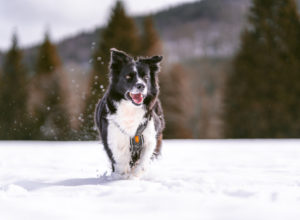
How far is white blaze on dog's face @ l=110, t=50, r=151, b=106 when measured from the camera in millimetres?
4173

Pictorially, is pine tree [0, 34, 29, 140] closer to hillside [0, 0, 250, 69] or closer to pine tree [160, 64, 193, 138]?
pine tree [160, 64, 193, 138]

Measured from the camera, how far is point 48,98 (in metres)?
22.5

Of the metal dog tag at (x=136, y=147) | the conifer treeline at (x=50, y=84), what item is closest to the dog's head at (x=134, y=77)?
the metal dog tag at (x=136, y=147)

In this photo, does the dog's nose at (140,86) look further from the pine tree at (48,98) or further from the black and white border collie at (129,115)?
the pine tree at (48,98)

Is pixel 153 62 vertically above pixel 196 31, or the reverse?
pixel 196 31

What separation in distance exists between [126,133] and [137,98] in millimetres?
497

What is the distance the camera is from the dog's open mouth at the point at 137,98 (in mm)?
4195

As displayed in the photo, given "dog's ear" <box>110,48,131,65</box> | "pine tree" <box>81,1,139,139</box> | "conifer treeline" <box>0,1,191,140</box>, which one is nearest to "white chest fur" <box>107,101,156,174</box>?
"dog's ear" <box>110,48,131,65</box>

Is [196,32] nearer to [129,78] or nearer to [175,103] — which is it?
[175,103]

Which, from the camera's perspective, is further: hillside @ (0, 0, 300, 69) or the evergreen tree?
hillside @ (0, 0, 300, 69)

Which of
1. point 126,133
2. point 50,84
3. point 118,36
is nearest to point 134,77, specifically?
point 126,133

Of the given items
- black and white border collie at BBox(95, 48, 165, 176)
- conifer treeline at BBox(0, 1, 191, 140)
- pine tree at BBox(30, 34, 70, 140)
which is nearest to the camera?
black and white border collie at BBox(95, 48, 165, 176)

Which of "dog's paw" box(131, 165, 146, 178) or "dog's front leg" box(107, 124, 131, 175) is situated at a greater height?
"dog's front leg" box(107, 124, 131, 175)

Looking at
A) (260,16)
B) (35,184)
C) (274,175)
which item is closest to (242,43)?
(260,16)
